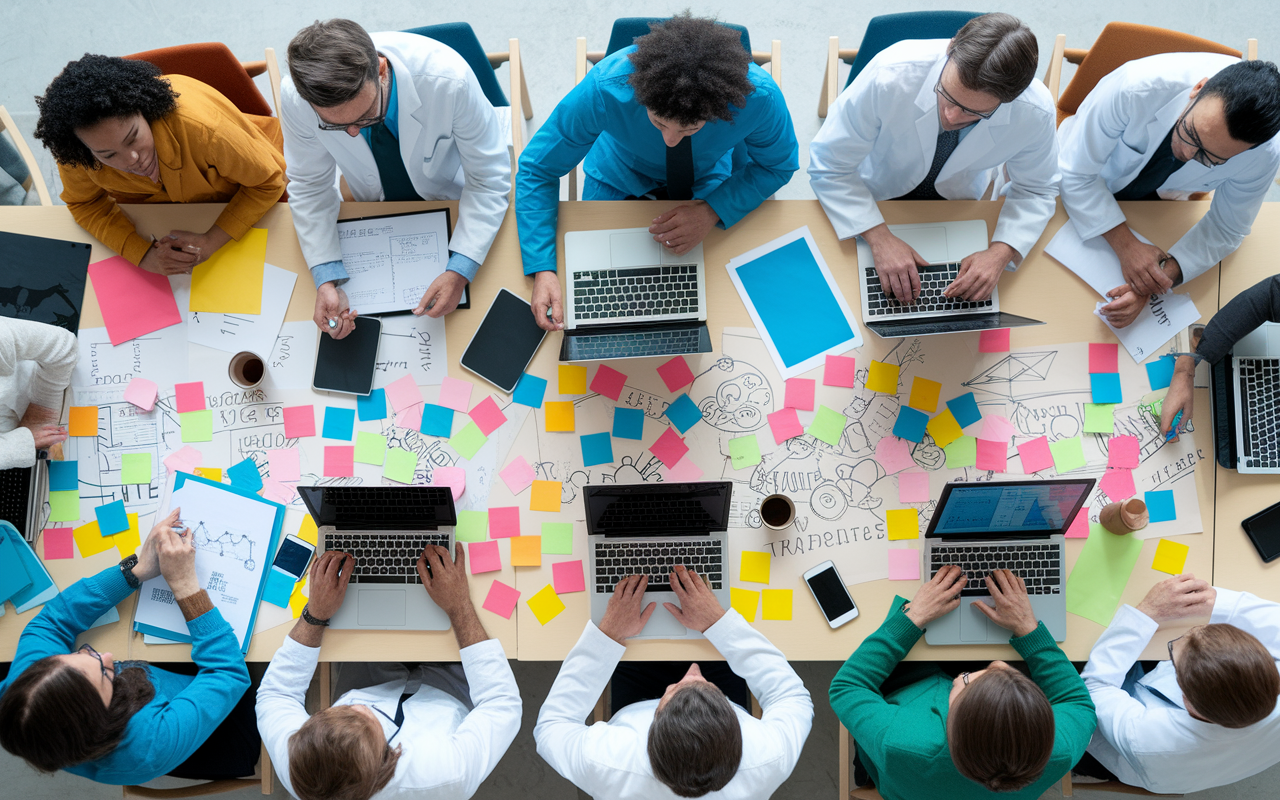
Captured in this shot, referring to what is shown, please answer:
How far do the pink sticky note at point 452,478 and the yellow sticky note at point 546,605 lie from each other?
1.01 feet

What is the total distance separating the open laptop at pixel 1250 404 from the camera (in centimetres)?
178

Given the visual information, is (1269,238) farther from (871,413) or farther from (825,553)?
(825,553)

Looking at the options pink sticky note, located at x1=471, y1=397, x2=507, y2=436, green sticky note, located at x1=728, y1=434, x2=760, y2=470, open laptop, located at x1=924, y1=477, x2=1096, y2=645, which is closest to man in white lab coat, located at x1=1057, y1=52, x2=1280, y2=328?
open laptop, located at x1=924, y1=477, x2=1096, y2=645

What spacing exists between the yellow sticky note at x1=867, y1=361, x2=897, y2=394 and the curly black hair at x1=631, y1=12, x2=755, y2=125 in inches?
28.4

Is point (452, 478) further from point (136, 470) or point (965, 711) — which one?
point (965, 711)

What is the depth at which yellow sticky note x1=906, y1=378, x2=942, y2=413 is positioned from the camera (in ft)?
5.99

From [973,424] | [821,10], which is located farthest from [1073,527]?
[821,10]

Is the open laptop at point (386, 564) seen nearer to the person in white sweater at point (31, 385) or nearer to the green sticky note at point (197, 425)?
the green sticky note at point (197, 425)

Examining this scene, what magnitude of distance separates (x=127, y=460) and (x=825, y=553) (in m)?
1.71

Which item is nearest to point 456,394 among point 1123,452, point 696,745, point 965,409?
point 696,745

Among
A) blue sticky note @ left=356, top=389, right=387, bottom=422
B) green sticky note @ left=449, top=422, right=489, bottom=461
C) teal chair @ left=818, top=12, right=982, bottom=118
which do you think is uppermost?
teal chair @ left=818, top=12, right=982, bottom=118

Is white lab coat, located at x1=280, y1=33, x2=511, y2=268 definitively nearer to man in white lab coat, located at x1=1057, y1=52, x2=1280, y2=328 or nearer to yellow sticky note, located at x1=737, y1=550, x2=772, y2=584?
yellow sticky note, located at x1=737, y1=550, x2=772, y2=584

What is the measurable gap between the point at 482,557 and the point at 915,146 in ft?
4.66

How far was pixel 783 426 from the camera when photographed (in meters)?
1.83
